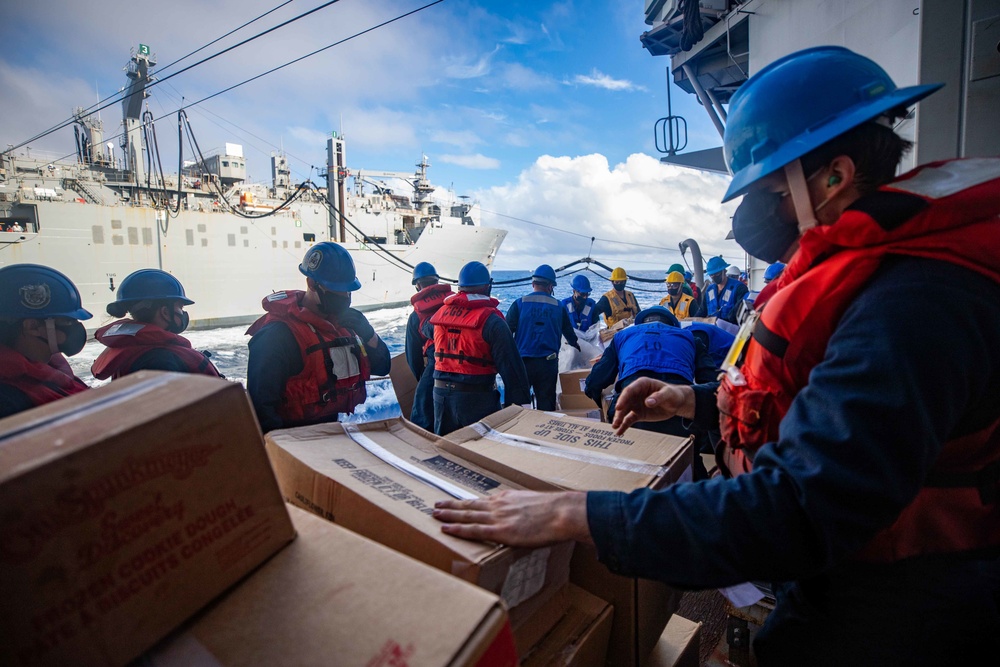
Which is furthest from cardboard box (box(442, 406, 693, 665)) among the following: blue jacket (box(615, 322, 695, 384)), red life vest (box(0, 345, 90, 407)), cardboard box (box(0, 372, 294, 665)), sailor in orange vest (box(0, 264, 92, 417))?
sailor in orange vest (box(0, 264, 92, 417))

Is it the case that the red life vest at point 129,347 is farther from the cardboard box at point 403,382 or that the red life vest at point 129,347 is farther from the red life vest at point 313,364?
the cardboard box at point 403,382

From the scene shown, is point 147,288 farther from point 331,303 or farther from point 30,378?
point 331,303

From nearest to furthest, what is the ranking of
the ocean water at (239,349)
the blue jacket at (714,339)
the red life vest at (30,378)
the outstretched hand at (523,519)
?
the outstretched hand at (523,519), the red life vest at (30,378), the blue jacket at (714,339), the ocean water at (239,349)

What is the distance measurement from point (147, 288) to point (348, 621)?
329cm

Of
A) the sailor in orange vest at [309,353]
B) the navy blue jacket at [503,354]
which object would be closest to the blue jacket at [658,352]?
the navy blue jacket at [503,354]

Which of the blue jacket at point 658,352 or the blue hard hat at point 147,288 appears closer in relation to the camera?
the blue hard hat at point 147,288

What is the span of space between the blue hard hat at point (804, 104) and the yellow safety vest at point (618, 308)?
7.96 m

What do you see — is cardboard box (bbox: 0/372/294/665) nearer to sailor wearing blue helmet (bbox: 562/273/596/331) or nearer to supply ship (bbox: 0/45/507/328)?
sailor wearing blue helmet (bbox: 562/273/596/331)

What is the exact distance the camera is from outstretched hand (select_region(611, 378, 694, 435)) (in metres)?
1.66

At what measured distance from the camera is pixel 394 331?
840 inches

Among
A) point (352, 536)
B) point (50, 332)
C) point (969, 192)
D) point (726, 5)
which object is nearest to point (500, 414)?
point (352, 536)

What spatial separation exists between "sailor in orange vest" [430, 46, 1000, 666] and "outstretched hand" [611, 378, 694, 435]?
16.1 inches

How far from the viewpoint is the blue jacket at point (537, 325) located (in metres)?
6.20

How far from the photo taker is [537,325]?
20.4ft
